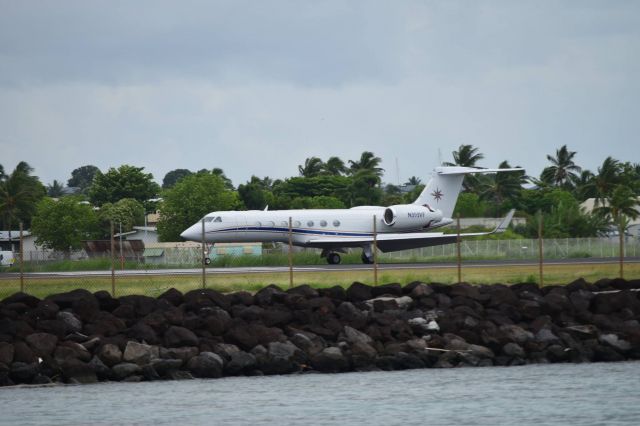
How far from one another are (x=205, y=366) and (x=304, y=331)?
9.76 ft

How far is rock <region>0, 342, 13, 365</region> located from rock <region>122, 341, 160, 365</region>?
2.17 metres

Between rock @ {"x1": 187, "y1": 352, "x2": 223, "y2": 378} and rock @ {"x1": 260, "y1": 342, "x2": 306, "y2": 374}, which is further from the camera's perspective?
rock @ {"x1": 260, "y1": 342, "x2": 306, "y2": 374}

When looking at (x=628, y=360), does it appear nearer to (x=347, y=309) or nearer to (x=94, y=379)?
(x=347, y=309)

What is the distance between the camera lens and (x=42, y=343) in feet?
74.0

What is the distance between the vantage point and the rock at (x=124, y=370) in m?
22.2

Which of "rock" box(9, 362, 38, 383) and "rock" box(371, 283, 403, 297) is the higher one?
"rock" box(371, 283, 403, 297)

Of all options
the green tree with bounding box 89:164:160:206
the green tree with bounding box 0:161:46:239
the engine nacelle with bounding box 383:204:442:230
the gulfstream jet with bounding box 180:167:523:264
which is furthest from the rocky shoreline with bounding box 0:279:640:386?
the green tree with bounding box 89:164:160:206

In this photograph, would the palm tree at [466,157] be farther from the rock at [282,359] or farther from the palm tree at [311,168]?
the rock at [282,359]

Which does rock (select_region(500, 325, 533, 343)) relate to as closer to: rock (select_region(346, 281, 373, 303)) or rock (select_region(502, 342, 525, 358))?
rock (select_region(502, 342, 525, 358))

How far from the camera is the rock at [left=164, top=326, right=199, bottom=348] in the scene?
23.3 meters

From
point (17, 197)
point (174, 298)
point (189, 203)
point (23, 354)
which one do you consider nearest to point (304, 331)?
point (174, 298)

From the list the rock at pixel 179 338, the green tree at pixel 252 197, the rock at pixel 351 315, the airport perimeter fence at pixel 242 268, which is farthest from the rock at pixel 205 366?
the green tree at pixel 252 197

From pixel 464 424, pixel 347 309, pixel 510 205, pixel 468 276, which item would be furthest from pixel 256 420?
pixel 510 205

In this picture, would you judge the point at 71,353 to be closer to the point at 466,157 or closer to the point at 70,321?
the point at 70,321
